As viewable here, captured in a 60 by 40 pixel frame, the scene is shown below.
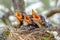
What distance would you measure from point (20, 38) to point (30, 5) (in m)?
2.91

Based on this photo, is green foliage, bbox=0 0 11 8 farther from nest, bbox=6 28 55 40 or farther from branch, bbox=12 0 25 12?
nest, bbox=6 28 55 40

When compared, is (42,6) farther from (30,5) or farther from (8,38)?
(8,38)

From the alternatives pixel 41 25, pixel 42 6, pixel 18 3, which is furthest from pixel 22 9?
pixel 42 6

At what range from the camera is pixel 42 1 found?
5.32m

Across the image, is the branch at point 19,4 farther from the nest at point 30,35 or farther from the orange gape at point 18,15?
the nest at point 30,35

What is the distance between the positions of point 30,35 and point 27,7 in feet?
8.49

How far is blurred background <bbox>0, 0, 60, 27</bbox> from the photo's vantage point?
12.7 ft

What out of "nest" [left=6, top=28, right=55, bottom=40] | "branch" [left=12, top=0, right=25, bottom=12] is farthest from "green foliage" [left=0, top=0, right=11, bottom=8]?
"nest" [left=6, top=28, right=55, bottom=40]

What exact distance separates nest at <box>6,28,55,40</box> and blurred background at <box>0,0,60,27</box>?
82 cm

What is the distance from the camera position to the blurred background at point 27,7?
3879mm

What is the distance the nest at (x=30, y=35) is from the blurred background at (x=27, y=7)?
0.82 m

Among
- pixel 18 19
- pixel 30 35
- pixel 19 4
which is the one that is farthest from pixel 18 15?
pixel 30 35

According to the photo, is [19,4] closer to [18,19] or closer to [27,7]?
[18,19]

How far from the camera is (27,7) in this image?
17.3 feet
